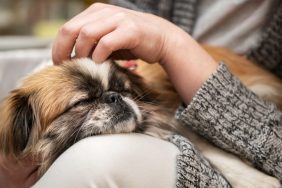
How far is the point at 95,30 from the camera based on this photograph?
0.93 metres

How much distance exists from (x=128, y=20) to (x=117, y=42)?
6 cm

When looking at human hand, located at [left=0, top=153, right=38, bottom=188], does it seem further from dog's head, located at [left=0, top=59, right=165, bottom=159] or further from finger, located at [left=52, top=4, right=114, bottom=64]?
finger, located at [left=52, top=4, right=114, bottom=64]

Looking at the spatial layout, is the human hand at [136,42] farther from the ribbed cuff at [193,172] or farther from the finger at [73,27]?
the ribbed cuff at [193,172]

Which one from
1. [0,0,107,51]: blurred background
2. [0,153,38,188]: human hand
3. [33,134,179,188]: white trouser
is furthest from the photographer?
[0,0,107,51]: blurred background

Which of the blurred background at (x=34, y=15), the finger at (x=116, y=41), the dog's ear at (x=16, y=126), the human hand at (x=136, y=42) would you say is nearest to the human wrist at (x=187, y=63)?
the human hand at (x=136, y=42)

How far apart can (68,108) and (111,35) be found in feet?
0.62

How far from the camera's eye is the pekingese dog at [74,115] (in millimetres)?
962

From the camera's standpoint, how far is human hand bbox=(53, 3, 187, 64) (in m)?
0.94

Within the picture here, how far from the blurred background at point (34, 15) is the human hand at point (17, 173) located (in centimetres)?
148

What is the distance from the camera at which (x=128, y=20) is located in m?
0.96

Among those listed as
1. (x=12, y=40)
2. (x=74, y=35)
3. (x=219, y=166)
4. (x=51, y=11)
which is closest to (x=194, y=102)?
(x=219, y=166)

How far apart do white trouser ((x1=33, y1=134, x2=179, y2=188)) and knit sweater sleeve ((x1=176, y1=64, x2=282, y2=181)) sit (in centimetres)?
13

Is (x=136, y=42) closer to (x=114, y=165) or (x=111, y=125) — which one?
(x=111, y=125)

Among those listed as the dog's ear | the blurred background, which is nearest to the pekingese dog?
the dog's ear
